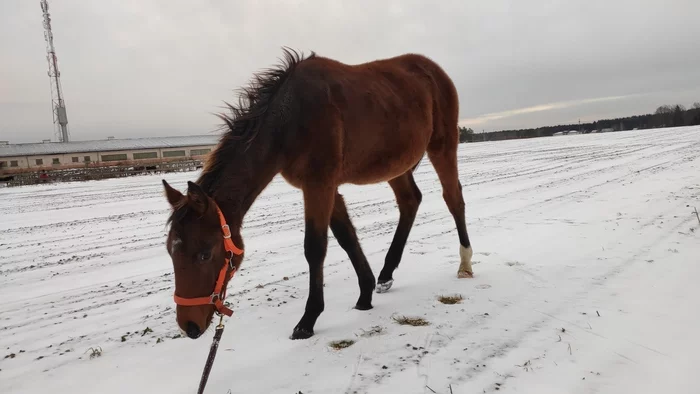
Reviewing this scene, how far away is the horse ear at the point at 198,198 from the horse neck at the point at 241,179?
0.87 ft

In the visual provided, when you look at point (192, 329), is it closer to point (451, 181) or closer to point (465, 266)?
point (465, 266)

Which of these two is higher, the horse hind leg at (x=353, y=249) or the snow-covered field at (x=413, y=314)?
the horse hind leg at (x=353, y=249)

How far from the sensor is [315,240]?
3.17 metres

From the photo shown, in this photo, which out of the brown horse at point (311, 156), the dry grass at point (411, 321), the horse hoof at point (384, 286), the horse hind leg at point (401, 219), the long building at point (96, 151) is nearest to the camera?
the brown horse at point (311, 156)

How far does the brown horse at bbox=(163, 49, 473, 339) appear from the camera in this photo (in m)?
2.41

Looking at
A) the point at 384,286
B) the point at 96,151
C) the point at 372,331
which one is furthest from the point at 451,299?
the point at 96,151

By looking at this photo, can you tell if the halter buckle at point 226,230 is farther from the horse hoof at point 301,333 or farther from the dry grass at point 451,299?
the dry grass at point 451,299

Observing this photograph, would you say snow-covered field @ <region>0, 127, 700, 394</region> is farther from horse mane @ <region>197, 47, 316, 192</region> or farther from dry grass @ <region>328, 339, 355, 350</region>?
horse mane @ <region>197, 47, 316, 192</region>

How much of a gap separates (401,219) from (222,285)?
2525 mm

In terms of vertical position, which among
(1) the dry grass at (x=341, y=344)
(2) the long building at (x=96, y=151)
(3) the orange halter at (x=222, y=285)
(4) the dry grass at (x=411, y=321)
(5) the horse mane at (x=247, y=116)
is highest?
A: (2) the long building at (x=96, y=151)

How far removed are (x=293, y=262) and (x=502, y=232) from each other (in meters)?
3.30

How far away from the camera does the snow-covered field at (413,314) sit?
250 cm

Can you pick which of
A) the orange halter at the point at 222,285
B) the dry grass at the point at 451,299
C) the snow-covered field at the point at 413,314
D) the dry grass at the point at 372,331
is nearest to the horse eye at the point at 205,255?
the orange halter at the point at 222,285

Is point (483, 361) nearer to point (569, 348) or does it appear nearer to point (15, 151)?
point (569, 348)
